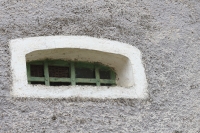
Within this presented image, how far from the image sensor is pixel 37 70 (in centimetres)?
362

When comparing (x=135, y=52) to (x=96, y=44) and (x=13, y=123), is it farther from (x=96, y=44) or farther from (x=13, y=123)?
(x=13, y=123)

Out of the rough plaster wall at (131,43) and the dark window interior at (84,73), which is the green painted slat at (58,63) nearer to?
the dark window interior at (84,73)

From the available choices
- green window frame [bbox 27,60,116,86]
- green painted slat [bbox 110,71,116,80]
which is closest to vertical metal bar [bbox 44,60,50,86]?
green window frame [bbox 27,60,116,86]

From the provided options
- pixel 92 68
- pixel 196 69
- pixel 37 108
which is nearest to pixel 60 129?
pixel 37 108

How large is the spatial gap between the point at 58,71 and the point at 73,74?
0.14 meters

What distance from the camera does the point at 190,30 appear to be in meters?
4.16

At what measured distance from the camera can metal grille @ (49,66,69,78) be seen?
3650mm

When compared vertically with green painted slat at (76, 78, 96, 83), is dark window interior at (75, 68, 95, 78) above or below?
above

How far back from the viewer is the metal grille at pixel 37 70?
3.60m

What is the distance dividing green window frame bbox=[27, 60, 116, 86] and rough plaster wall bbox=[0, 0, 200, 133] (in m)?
0.27

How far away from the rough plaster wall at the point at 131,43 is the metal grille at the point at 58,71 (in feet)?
1.02

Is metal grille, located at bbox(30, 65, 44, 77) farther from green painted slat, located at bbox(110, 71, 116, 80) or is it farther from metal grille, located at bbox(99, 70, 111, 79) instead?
green painted slat, located at bbox(110, 71, 116, 80)

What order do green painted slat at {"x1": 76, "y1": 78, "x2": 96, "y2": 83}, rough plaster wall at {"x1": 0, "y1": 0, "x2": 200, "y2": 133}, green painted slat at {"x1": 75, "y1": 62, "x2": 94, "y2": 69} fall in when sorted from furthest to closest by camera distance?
green painted slat at {"x1": 75, "y1": 62, "x2": 94, "y2": 69} → green painted slat at {"x1": 76, "y1": 78, "x2": 96, "y2": 83} → rough plaster wall at {"x1": 0, "y1": 0, "x2": 200, "y2": 133}

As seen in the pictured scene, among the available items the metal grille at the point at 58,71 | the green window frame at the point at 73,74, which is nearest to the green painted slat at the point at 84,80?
the green window frame at the point at 73,74
